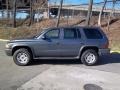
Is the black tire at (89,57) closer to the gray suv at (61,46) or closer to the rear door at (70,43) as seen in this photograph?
the gray suv at (61,46)

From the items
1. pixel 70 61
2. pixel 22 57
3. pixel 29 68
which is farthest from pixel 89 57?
pixel 22 57

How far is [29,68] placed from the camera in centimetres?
1215

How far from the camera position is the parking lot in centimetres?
994

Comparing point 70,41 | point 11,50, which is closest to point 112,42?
point 70,41

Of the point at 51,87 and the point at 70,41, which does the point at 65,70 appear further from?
the point at 51,87

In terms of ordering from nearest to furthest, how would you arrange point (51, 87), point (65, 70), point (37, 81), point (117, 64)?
point (51, 87), point (37, 81), point (65, 70), point (117, 64)

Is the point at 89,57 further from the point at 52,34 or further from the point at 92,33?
the point at 52,34

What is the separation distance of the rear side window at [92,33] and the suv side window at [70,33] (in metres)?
0.50

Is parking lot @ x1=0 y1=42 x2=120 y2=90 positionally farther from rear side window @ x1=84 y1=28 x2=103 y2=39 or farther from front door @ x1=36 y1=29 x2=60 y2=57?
rear side window @ x1=84 y1=28 x2=103 y2=39

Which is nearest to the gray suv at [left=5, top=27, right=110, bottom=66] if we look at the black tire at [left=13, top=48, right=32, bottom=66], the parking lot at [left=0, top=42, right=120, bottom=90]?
the black tire at [left=13, top=48, right=32, bottom=66]

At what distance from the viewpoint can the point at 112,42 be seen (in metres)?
21.0

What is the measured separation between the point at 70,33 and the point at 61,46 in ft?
2.42

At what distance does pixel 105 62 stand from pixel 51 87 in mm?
5203

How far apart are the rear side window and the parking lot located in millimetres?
1265
